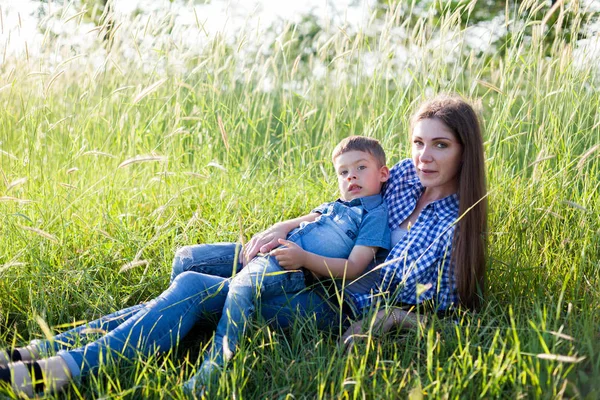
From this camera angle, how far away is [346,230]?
2.18 metres

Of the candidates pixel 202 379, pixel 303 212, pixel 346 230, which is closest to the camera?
pixel 202 379

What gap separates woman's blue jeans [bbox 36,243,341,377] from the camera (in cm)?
182

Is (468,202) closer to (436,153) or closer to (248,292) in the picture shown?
(436,153)

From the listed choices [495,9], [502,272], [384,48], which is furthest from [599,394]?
[495,9]

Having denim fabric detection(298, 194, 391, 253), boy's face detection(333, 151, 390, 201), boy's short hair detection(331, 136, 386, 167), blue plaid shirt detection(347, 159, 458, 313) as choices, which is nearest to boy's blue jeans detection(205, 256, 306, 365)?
denim fabric detection(298, 194, 391, 253)

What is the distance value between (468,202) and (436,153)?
7.5 inches

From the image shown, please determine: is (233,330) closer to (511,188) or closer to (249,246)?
(249,246)

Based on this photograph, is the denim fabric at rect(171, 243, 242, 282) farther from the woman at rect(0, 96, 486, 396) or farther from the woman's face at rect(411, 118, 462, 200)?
the woman's face at rect(411, 118, 462, 200)

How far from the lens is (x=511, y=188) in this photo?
8.91ft

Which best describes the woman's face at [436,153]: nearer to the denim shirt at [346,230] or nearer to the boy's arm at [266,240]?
the denim shirt at [346,230]

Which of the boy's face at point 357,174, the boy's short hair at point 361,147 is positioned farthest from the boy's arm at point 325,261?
the boy's short hair at point 361,147

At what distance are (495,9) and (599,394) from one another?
399 inches

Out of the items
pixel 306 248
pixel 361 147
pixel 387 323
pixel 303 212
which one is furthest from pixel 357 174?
pixel 303 212

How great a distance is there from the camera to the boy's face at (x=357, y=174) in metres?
2.21
